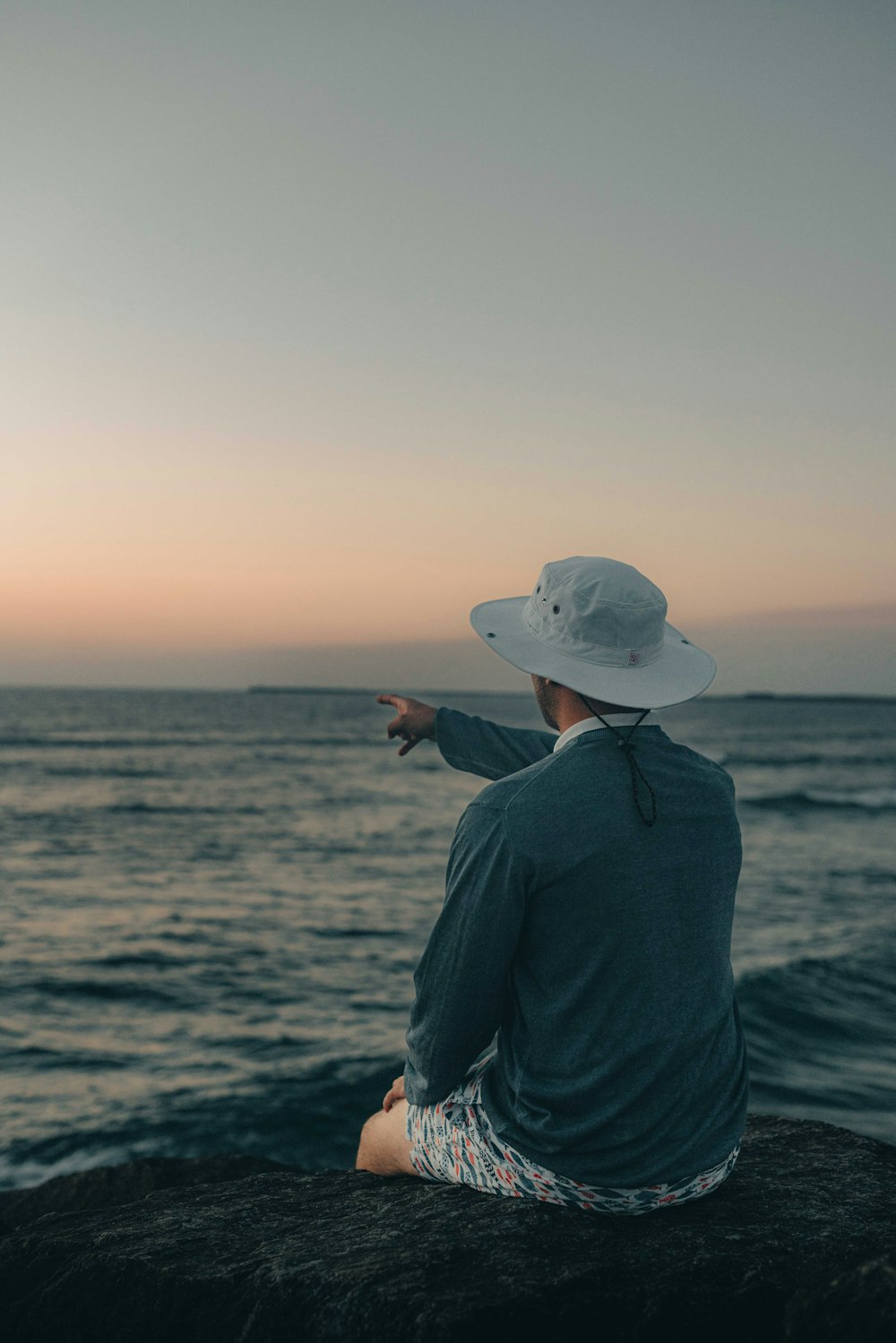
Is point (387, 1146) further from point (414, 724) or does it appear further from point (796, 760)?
point (796, 760)

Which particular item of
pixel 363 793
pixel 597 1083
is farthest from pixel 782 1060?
pixel 363 793

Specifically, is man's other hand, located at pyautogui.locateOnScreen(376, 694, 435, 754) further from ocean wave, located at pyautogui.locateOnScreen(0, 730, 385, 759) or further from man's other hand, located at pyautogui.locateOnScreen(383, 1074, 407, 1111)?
ocean wave, located at pyautogui.locateOnScreen(0, 730, 385, 759)

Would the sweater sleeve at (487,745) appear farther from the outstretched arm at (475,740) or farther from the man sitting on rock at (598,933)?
the man sitting on rock at (598,933)

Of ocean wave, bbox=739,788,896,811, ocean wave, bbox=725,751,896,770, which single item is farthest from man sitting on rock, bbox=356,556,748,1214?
ocean wave, bbox=725,751,896,770

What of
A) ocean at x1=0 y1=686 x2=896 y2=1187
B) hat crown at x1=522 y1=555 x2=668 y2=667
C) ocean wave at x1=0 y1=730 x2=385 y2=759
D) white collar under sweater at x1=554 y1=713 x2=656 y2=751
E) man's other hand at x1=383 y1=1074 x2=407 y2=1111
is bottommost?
ocean wave at x1=0 y1=730 x2=385 y2=759

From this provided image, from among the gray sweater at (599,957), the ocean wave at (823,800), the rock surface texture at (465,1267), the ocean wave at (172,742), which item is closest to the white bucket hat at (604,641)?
the gray sweater at (599,957)

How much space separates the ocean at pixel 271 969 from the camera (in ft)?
22.7

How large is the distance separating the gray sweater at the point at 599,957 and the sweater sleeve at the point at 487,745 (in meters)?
0.66

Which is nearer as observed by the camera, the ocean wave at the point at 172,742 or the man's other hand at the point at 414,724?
A: the man's other hand at the point at 414,724

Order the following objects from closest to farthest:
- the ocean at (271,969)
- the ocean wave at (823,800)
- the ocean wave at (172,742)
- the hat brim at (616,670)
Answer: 1. the hat brim at (616,670)
2. the ocean at (271,969)
3. the ocean wave at (823,800)
4. the ocean wave at (172,742)

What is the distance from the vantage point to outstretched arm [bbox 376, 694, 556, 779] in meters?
2.89

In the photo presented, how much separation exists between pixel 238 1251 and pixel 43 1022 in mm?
6960

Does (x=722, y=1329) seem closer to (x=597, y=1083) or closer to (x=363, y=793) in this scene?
(x=597, y=1083)

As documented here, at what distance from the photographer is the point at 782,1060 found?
26.9 ft
